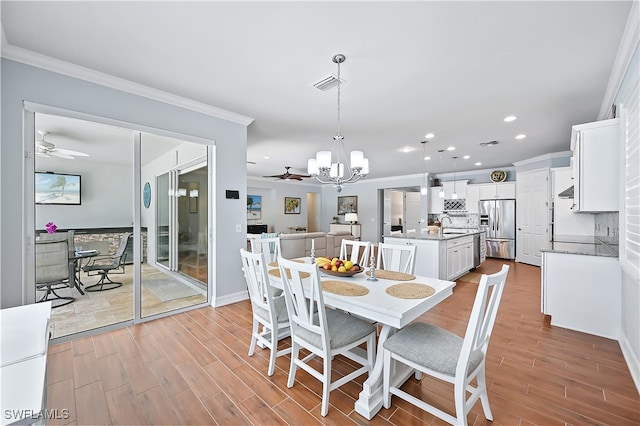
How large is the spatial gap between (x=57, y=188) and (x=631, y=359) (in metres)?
5.39

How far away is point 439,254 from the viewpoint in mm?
4398

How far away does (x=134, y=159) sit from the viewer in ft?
9.90

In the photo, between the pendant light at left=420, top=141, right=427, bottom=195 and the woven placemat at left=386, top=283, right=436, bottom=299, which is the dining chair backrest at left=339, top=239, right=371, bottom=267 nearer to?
the woven placemat at left=386, top=283, right=436, bottom=299

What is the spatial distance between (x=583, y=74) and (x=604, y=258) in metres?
1.83

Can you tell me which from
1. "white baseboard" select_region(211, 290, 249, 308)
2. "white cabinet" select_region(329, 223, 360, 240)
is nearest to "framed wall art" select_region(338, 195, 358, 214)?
"white cabinet" select_region(329, 223, 360, 240)

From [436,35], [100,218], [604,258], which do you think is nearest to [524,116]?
[604,258]

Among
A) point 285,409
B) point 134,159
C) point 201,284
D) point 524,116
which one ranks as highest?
point 524,116

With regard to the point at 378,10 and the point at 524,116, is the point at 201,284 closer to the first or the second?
the point at 378,10

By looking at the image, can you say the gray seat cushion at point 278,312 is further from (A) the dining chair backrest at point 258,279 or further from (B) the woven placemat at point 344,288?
(B) the woven placemat at point 344,288

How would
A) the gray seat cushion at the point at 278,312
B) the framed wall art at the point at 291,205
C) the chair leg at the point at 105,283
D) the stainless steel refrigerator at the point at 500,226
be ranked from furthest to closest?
the framed wall art at the point at 291,205 → the stainless steel refrigerator at the point at 500,226 → the chair leg at the point at 105,283 → the gray seat cushion at the point at 278,312

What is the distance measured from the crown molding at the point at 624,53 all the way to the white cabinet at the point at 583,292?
1.71m

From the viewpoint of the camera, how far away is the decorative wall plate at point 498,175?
290 inches

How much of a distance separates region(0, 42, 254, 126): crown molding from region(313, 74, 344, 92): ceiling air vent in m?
1.41

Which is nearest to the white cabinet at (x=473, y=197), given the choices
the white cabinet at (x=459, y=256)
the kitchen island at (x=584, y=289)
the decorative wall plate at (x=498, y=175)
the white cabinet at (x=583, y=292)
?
the decorative wall plate at (x=498, y=175)
